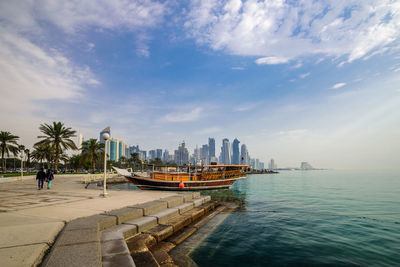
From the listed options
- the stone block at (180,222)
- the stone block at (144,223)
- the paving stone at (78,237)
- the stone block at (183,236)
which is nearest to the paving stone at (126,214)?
the stone block at (144,223)

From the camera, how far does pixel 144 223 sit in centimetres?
663

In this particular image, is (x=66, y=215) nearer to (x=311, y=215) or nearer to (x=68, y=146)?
(x=311, y=215)

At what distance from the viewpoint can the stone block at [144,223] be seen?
6.41 metres

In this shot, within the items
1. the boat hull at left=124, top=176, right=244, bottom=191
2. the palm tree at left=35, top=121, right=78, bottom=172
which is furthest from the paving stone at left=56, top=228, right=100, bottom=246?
the palm tree at left=35, top=121, right=78, bottom=172

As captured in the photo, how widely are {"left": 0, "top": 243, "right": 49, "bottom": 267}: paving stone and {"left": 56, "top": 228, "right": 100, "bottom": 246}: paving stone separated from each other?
0.30 metres

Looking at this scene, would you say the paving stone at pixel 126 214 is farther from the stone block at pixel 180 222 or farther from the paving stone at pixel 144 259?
the paving stone at pixel 144 259

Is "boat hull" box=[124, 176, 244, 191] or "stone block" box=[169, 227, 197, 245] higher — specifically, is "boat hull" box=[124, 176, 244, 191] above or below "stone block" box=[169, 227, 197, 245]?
below

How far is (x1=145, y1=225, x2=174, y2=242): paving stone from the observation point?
6485 mm

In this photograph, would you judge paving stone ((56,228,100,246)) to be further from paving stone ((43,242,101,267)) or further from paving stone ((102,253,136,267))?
paving stone ((102,253,136,267))

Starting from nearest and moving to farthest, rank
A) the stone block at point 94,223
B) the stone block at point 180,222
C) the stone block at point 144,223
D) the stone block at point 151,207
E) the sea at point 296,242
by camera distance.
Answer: the stone block at point 94,223
the stone block at point 144,223
the sea at point 296,242
the stone block at point 151,207
the stone block at point 180,222

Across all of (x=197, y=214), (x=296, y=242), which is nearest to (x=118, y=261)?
(x=197, y=214)

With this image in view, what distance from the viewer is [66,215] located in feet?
21.6

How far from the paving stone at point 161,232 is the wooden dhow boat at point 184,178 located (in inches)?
658

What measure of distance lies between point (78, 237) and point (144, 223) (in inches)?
99.4
